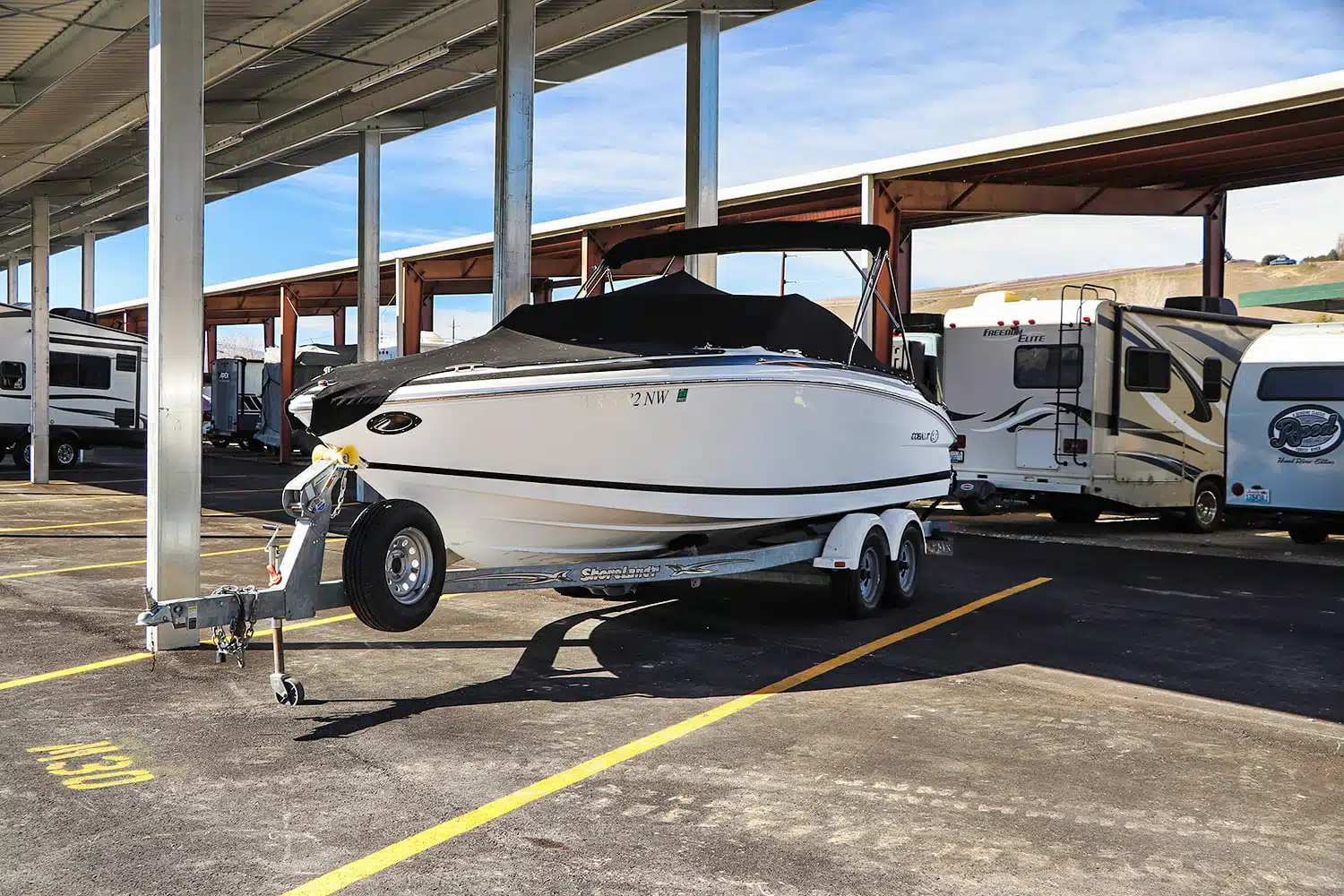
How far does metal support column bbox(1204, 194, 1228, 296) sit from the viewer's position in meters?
20.4

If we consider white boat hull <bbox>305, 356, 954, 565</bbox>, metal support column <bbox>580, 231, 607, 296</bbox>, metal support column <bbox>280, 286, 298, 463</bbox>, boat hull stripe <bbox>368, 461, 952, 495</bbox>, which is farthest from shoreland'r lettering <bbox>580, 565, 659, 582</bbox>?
metal support column <bbox>280, 286, 298, 463</bbox>

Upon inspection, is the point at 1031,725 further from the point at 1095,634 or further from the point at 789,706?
the point at 1095,634

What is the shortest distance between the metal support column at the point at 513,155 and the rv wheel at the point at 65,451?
15046mm

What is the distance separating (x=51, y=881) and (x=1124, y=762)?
13.2 ft

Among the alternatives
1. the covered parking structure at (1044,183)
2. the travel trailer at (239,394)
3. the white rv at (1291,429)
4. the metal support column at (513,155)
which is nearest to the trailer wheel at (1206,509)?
the white rv at (1291,429)

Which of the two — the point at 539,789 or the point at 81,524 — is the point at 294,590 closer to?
the point at 539,789

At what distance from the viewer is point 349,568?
210 inches

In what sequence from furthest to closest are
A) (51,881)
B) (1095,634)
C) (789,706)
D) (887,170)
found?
(887,170) < (1095,634) < (789,706) < (51,881)

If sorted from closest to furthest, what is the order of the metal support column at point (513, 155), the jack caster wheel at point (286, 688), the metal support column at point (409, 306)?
the jack caster wheel at point (286, 688)
the metal support column at point (513, 155)
the metal support column at point (409, 306)

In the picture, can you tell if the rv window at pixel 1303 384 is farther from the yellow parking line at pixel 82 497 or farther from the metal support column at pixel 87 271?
the metal support column at pixel 87 271

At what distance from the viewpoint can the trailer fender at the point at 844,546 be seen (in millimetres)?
7762

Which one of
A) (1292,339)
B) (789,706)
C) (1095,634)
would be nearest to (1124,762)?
(789,706)

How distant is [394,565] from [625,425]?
5.01 feet

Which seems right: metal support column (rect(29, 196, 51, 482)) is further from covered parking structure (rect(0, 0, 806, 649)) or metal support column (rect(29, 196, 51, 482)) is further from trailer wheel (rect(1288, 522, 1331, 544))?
trailer wheel (rect(1288, 522, 1331, 544))
